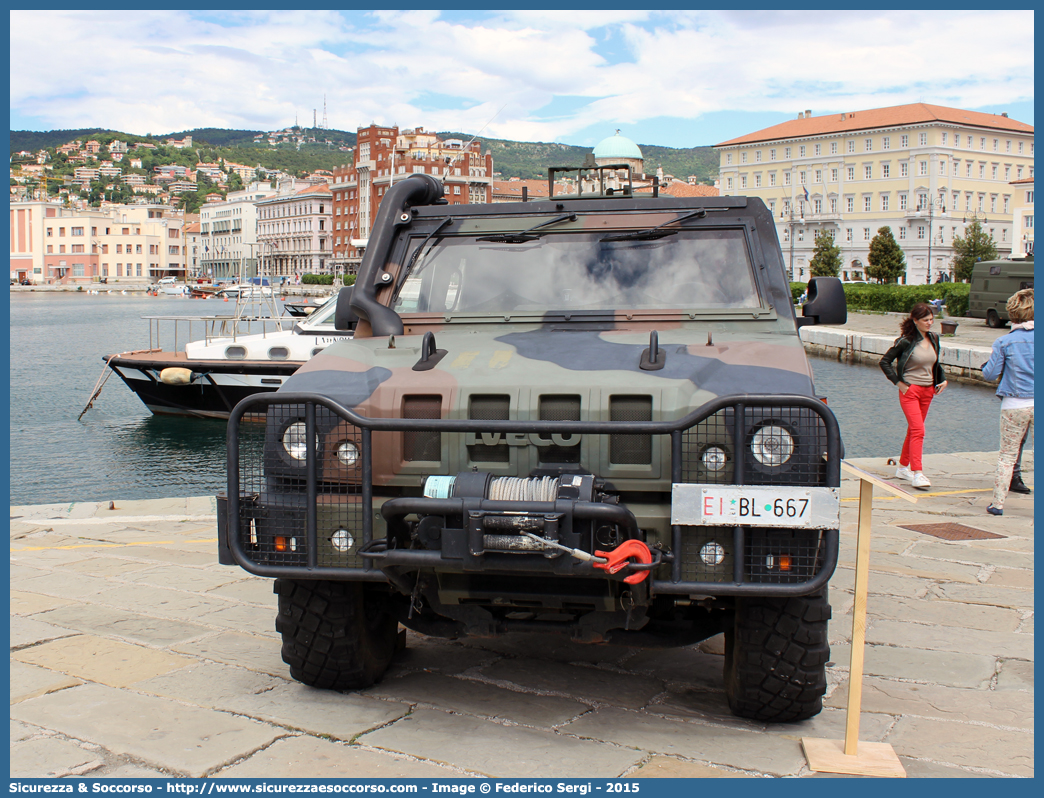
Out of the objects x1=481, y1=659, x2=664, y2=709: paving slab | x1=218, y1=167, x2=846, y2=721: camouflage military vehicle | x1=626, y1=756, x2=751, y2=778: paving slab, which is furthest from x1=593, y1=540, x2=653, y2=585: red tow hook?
x1=481, y1=659, x2=664, y2=709: paving slab

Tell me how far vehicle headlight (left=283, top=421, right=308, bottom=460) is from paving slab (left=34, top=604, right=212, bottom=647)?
185cm

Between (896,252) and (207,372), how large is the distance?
2382 inches

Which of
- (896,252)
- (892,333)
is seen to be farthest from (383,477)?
(896,252)

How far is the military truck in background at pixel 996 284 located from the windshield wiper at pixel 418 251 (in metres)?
35.8

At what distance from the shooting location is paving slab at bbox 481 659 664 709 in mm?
4324

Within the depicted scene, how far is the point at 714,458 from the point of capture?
3533mm

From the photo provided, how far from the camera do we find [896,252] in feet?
227

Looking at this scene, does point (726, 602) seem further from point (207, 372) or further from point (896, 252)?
point (896, 252)

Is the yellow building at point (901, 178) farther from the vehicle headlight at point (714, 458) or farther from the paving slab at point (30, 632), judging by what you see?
the vehicle headlight at point (714, 458)

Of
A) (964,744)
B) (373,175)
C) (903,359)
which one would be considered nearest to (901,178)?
(373,175)

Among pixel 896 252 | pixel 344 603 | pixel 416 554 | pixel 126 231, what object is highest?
pixel 126 231

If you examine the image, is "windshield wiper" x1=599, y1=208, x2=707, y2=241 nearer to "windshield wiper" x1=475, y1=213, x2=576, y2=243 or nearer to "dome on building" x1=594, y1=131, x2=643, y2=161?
"windshield wiper" x1=475, y1=213, x2=576, y2=243

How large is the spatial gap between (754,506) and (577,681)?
1.52 metres

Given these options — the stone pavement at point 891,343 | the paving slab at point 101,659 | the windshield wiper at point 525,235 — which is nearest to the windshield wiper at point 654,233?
the windshield wiper at point 525,235
